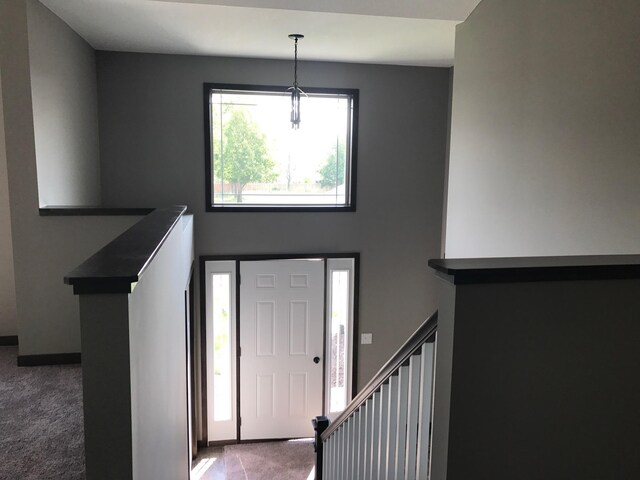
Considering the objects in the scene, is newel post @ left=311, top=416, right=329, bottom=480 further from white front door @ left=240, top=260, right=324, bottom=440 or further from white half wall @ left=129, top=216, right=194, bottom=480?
white front door @ left=240, top=260, right=324, bottom=440

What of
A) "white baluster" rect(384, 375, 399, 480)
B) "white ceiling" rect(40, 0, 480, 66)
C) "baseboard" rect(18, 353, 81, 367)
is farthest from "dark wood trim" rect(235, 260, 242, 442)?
"white baluster" rect(384, 375, 399, 480)

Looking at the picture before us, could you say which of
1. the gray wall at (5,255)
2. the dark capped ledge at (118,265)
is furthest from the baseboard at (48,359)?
the dark capped ledge at (118,265)

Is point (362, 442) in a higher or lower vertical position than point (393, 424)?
lower

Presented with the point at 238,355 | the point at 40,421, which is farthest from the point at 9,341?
the point at 238,355

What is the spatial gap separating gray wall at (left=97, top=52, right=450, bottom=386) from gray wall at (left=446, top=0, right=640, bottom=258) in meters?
2.07

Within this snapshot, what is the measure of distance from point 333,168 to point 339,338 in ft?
6.33

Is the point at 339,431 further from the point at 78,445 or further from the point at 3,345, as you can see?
the point at 3,345

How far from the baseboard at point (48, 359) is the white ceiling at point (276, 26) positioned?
2317 mm

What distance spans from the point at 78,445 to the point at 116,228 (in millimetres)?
1749

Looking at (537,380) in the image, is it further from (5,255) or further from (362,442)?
(5,255)

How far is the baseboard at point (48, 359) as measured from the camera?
299 centimetres

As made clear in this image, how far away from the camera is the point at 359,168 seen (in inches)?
216

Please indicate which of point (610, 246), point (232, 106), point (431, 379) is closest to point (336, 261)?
point (232, 106)

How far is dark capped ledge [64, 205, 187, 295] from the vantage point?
1.11 m
